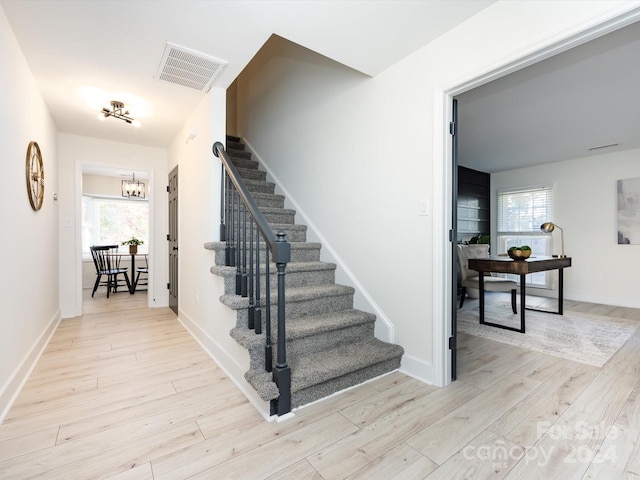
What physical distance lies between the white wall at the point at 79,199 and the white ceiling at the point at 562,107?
406 cm

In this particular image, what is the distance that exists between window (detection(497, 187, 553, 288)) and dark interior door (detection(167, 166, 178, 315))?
603cm

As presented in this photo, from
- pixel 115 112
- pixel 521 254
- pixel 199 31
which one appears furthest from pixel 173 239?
pixel 521 254

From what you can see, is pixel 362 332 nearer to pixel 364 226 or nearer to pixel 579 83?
pixel 364 226

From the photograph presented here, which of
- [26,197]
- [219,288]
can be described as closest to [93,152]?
[26,197]

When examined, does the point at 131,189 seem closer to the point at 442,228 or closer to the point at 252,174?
the point at 252,174

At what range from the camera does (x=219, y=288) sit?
8.08 ft

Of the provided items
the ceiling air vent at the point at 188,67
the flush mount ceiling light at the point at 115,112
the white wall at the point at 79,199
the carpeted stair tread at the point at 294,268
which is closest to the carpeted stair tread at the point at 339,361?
the carpeted stair tread at the point at 294,268

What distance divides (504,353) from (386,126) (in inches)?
84.6

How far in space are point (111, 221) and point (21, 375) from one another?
5.74 metres

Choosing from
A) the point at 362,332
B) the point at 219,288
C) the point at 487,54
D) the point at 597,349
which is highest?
the point at 487,54

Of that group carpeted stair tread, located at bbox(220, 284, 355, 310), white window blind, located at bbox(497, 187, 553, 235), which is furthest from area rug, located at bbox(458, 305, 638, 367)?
white window blind, located at bbox(497, 187, 553, 235)

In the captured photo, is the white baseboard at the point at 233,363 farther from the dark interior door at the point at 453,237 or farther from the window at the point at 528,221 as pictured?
the window at the point at 528,221

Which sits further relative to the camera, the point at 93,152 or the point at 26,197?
the point at 93,152

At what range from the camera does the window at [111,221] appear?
6.70 metres
